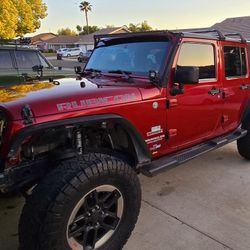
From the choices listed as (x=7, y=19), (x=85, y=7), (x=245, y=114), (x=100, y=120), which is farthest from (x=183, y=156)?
(x=85, y=7)

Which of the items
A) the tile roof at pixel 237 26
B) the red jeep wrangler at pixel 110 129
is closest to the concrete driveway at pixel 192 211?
the red jeep wrangler at pixel 110 129

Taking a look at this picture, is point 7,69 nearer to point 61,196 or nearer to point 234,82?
point 234,82

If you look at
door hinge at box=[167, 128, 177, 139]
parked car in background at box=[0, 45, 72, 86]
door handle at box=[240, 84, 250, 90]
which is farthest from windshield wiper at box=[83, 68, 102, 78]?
parked car in background at box=[0, 45, 72, 86]

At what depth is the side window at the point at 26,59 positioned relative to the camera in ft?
25.5

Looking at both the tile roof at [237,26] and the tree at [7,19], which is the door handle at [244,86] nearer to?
the tile roof at [237,26]

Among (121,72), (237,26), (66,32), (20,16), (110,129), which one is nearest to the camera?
(110,129)

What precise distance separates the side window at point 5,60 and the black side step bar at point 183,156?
498 centimetres

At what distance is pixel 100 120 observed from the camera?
2996 millimetres

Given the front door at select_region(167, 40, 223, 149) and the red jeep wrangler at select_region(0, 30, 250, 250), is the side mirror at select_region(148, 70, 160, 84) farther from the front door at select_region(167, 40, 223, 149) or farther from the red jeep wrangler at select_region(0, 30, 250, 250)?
the front door at select_region(167, 40, 223, 149)

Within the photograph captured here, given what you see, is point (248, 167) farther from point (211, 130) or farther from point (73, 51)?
point (73, 51)

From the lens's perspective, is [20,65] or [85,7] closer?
[20,65]

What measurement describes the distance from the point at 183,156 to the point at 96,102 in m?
1.46

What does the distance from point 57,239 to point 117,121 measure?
1126mm

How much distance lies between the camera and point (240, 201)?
4.07m
